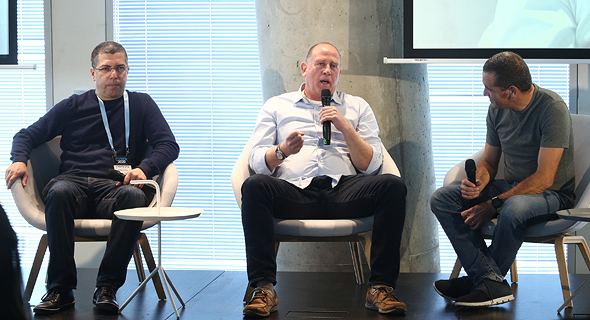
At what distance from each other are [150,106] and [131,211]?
0.84m

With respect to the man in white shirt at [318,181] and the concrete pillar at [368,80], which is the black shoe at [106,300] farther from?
the concrete pillar at [368,80]

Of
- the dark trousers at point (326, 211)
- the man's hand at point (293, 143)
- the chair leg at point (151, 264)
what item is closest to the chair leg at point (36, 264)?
the chair leg at point (151, 264)

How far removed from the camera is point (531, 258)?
12.1 ft

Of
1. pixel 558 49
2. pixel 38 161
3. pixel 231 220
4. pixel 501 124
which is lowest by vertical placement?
pixel 231 220

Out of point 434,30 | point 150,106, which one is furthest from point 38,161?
point 434,30

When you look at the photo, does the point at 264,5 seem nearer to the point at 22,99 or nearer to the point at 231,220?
the point at 231,220

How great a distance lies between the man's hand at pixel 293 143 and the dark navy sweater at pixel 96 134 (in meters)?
0.67

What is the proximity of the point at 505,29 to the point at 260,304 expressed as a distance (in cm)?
221

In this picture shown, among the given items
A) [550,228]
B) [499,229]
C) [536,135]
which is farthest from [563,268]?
[536,135]

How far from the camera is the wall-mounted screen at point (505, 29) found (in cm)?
324

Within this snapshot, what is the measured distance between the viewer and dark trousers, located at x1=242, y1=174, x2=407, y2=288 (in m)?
2.34

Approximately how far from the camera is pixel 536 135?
2504 mm

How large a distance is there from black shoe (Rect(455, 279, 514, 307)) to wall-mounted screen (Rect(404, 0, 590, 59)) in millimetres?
1453

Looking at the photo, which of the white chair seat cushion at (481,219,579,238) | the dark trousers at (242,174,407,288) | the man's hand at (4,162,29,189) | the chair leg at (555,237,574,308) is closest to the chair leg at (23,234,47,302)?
the man's hand at (4,162,29,189)
